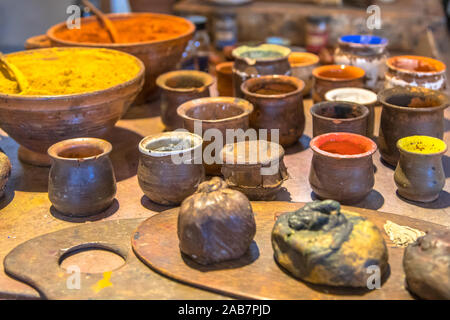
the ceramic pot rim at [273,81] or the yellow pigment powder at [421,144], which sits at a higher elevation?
the ceramic pot rim at [273,81]

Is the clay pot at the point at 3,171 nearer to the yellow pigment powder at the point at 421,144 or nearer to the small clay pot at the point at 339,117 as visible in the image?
the small clay pot at the point at 339,117

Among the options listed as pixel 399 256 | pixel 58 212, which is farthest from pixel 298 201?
pixel 58 212

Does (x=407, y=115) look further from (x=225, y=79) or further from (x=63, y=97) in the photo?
(x=63, y=97)

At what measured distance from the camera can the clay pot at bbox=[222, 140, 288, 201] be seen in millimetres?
2166

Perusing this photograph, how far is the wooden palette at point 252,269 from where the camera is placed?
165cm

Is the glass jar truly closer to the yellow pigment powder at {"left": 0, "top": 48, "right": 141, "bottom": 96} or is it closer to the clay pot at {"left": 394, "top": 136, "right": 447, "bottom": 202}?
the yellow pigment powder at {"left": 0, "top": 48, "right": 141, "bottom": 96}

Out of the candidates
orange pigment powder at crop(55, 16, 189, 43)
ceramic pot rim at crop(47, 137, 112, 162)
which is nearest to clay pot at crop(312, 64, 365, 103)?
orange pigment powder at crop(55, 16, 189, 43)

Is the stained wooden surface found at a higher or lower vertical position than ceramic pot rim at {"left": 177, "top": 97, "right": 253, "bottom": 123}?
lower

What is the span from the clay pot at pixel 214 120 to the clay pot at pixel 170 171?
0.40 feet

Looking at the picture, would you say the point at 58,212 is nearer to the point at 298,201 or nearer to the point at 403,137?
the point at 298,201

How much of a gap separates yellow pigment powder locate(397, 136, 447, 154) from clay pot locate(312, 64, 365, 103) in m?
0.69

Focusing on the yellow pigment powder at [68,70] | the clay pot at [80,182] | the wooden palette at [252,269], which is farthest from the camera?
the yellow pigment powder at [68,70]

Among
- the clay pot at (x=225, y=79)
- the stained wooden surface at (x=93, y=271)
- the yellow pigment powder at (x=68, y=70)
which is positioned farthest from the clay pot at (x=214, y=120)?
the clay pot at (x=225, y=79)
